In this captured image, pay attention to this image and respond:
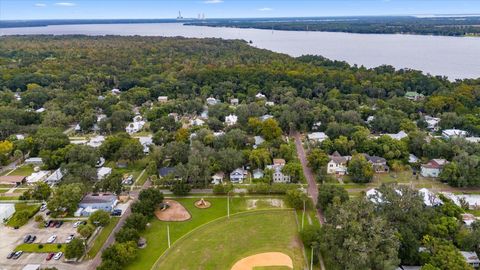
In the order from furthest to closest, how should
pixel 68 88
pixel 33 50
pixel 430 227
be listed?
pixel 33 50 → pixel 68 88 → pixel 430 227

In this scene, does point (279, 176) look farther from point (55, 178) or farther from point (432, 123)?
point (432, 123)

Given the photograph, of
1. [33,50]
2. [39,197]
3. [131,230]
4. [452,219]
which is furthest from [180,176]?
[33,50]

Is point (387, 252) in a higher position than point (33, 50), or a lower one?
lower

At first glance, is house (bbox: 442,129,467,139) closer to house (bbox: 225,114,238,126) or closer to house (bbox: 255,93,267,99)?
house (bbox: 225,114,238,126)

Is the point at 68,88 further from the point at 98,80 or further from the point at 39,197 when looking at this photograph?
the point at 39,197

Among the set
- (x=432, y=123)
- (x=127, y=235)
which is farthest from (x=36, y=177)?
(x=432, y=123)
